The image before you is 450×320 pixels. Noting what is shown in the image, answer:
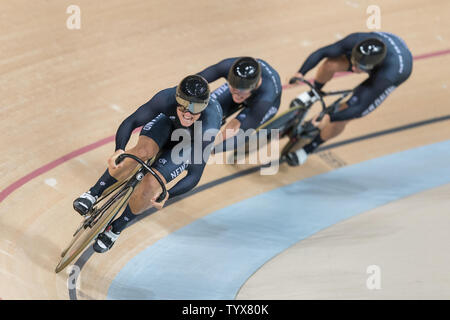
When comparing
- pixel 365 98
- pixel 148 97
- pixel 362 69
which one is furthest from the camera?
pixel 148 97

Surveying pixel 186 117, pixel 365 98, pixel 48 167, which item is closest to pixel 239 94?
pixel 186 117

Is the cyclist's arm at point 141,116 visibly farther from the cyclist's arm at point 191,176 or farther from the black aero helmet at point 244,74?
the black aero helmet at point 244,74

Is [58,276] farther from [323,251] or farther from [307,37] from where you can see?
[307,37]

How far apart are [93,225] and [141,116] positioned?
67 cm

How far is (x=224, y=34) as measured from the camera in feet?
21.5

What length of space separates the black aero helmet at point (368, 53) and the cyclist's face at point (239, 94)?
82cm

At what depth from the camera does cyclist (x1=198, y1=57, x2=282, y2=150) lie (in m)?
4.28

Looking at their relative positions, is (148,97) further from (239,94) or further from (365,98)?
(365,98)

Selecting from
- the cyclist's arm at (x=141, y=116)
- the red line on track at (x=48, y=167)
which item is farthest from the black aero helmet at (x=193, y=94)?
the red line on track at (x=48, y=167)

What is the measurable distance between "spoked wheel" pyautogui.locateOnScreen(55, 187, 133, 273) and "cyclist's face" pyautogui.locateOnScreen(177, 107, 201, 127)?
0.47 meters

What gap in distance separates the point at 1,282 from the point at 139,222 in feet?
4.14

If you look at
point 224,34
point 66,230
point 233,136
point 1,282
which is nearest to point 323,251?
point 233,136

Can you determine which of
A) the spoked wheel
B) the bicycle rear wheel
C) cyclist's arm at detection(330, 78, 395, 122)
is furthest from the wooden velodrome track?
cyclist's arm at detection(330, 78, 395, 122)

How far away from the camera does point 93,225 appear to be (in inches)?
151
